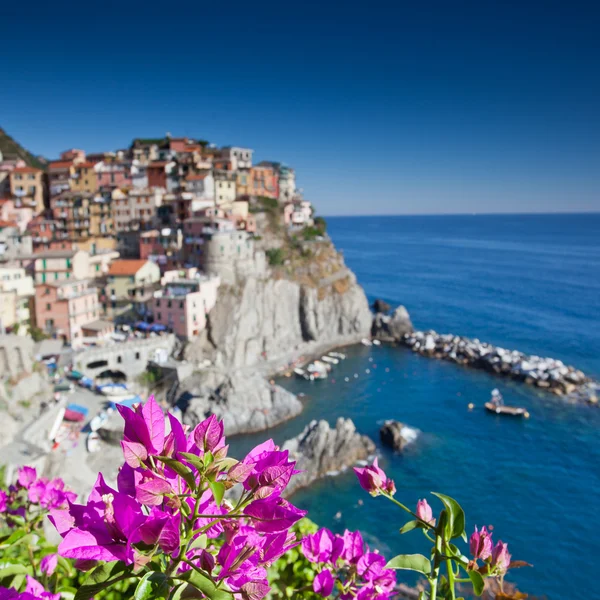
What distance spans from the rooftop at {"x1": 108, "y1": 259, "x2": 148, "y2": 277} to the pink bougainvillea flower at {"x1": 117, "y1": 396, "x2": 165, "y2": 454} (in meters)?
37.0

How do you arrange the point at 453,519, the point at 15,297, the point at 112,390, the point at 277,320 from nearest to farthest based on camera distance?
the point at 453,519 < the point at 112,390 < the point at 15,297 < the point at 277,320

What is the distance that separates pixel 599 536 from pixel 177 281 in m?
30.2

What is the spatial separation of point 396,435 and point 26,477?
24937 millimetres

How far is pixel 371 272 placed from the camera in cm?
8144

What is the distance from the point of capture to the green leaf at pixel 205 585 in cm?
135

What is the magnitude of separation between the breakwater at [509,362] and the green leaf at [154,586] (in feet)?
120

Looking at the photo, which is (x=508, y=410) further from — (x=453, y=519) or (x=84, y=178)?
(x=84, y=178)

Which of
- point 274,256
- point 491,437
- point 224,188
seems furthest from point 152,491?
point 224,188

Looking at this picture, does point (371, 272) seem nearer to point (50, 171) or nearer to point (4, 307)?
point (50, 171)

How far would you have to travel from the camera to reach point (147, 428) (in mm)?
1477

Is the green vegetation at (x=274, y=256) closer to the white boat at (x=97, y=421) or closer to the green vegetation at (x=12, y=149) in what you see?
the white boat at (x=97, y=421)

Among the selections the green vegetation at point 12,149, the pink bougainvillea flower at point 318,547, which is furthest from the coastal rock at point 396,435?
the green vegetation at point 12,149

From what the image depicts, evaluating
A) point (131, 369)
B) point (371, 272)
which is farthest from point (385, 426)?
point (371, 272)

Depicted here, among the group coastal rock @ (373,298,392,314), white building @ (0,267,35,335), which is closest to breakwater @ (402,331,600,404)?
coastal rock @ (373,298,392,314)
